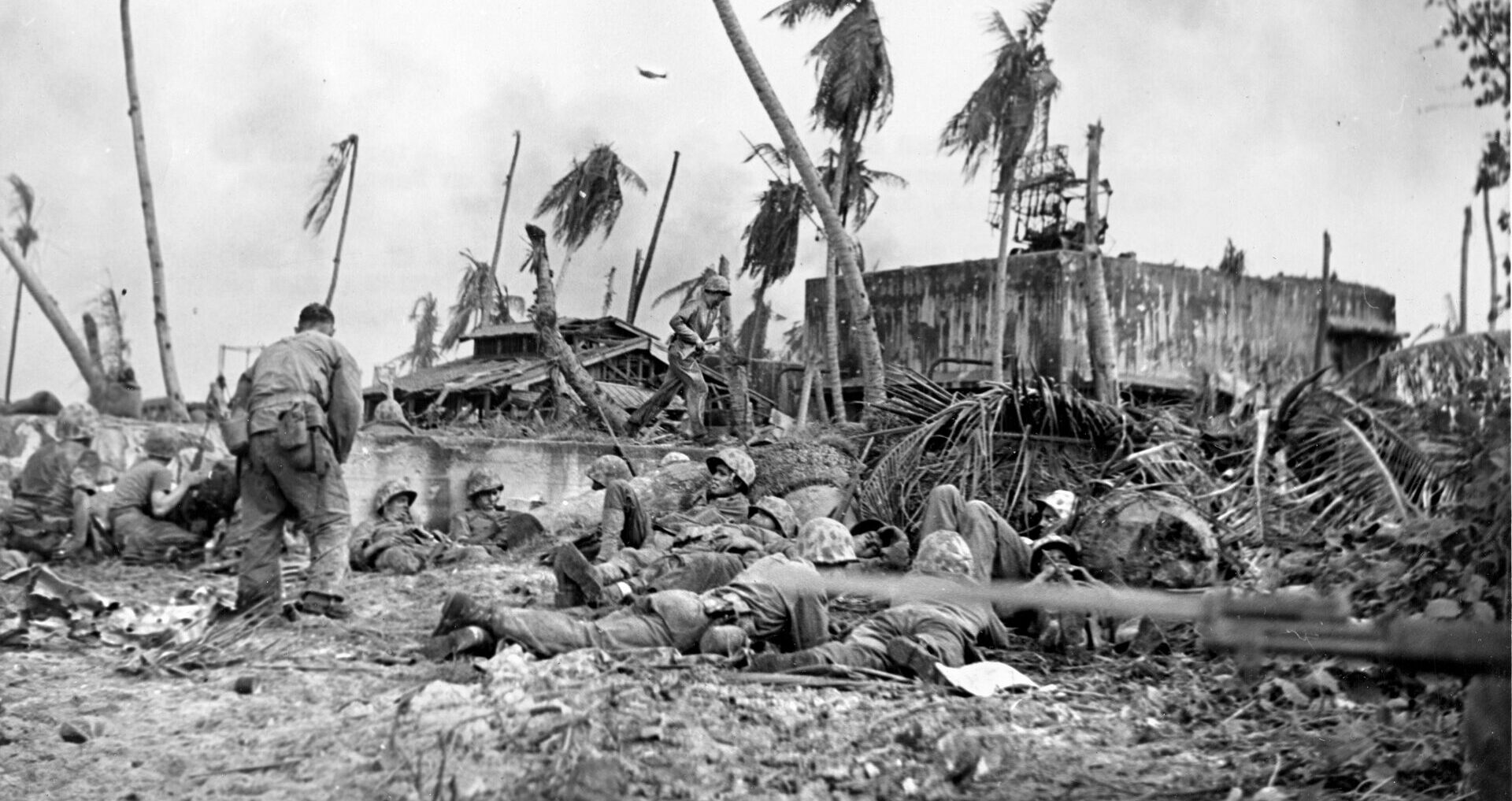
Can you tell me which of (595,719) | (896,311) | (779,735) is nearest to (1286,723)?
(779,735)

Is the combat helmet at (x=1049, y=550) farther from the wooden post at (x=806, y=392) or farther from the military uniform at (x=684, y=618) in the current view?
the wooden post at (x=806, y=392)

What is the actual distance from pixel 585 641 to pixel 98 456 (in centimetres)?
511

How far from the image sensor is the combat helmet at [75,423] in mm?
8031

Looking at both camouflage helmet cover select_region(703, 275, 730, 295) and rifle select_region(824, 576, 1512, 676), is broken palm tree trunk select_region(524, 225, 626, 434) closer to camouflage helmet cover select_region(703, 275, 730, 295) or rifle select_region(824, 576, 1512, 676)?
camouflage helmet cover select_region(703, 275, 730, 295)

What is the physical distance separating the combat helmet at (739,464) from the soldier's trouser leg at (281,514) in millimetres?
2581

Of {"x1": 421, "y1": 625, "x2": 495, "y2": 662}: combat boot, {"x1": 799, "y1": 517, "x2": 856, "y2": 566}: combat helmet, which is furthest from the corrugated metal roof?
{"x1": 421, "y1": 625, "x2": 495, "y2": 662}: combat boot

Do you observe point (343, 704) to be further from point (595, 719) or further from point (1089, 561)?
point (1089, 561)

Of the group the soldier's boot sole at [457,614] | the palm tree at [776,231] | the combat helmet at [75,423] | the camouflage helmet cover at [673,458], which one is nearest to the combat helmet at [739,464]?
the camouflage helmet cover at [673,458]

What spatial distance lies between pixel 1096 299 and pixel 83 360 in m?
8.61

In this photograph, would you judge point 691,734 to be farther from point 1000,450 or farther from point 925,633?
point 1000,450

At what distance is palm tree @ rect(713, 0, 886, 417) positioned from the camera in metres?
11.1

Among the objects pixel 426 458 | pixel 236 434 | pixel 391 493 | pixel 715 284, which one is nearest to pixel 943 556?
pixel 236 434

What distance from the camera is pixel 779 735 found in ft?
12.4

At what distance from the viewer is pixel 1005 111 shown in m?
15.9
